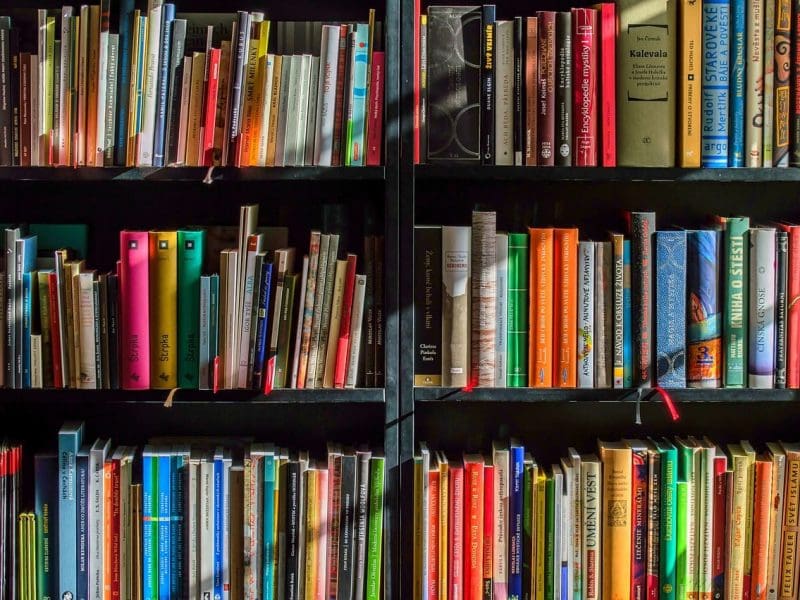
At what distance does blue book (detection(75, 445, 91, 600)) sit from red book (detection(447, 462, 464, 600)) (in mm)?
661

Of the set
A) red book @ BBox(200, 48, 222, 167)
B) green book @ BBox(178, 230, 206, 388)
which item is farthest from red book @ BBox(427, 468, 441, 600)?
red book @ BBox(200, 48, 222, 167)

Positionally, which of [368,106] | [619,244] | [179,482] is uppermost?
[368,106]

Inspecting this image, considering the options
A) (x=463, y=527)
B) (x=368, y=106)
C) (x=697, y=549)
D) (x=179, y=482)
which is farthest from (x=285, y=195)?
(x=697, y=549)

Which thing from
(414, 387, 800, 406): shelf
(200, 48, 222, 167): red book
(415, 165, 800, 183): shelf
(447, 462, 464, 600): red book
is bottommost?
(447, 462, 464, 600): red book

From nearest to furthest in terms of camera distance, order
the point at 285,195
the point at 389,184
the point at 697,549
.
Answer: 1. the point at 389,184
2. the point at 697,549
3. the point at 285,195

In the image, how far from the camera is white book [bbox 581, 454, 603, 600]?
6.36 feet

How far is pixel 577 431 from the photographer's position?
7.10ft

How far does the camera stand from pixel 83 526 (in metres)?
1.91

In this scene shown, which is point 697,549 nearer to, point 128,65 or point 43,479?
point 43,479

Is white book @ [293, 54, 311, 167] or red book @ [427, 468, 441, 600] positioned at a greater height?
white book @ [293, 54, 311, 167]

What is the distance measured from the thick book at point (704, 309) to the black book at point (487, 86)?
0.39 metres

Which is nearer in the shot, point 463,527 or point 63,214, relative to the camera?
point 463,527

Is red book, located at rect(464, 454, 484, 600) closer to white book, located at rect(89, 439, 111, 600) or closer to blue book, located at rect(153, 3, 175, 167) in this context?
white book, located at rect(89, 439, 111, 600)

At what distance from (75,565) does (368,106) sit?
986mm
